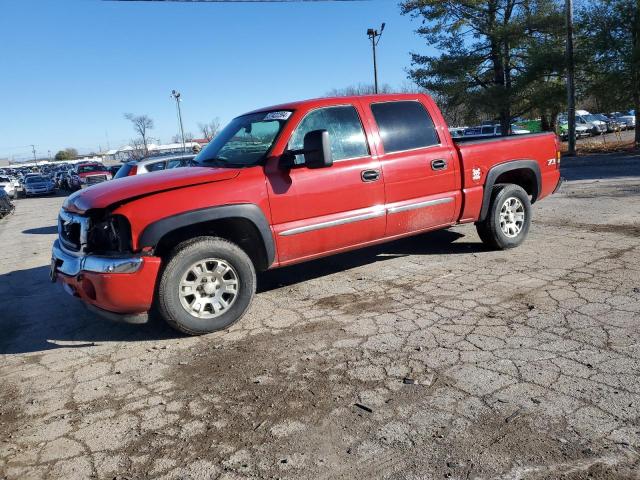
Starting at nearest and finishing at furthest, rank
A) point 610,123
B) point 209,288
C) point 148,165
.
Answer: point 209,288
point 148,165
point 610,123

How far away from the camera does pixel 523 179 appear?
6.84 metres

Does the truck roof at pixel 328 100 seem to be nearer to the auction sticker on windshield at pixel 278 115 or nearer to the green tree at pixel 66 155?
the auction sticker on windshield at pixel 278 115

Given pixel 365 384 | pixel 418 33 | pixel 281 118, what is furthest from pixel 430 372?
pixel 418 33

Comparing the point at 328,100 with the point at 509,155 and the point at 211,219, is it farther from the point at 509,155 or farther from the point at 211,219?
the point at 509,155

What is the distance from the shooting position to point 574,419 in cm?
277

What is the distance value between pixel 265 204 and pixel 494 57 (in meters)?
23.2

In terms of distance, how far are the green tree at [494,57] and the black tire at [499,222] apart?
60.1 feet

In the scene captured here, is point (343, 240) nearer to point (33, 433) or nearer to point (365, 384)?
point (365, 384)

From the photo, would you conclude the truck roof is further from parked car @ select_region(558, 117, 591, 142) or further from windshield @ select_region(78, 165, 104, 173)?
parked car @ select_region(558, 117, 591, 142)

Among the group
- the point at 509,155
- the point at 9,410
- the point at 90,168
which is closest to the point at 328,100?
the point at 509,155

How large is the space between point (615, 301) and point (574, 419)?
2.10 m

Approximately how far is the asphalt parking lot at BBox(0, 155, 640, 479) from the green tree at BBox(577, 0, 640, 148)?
57.9 feet

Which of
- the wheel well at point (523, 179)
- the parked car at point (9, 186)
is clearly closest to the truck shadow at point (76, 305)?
the wheel well at point (523, 179)

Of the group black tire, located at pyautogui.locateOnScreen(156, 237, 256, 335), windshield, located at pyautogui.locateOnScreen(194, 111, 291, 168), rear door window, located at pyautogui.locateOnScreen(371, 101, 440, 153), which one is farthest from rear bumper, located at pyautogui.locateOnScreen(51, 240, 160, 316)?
rear door window, located at pyautogui.locateOnScreen(371, 101, 440, 153)
